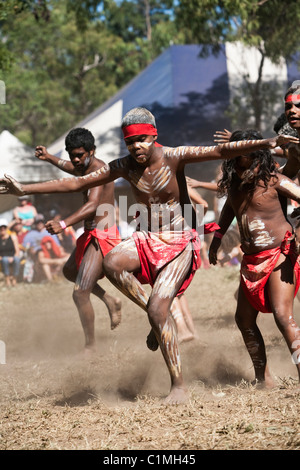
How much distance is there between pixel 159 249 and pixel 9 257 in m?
9.40

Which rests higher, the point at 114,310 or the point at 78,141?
the point at 78,141

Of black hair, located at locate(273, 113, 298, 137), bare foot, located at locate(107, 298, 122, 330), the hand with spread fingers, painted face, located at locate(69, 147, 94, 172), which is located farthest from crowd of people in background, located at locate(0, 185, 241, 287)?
the hand with spread fingers

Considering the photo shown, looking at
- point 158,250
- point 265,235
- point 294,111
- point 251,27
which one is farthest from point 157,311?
point 251,27

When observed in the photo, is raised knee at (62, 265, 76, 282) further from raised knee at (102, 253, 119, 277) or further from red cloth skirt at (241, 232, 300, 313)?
red cloth skirt at (241, 232, 300, 313)

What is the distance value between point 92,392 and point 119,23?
41.1 m

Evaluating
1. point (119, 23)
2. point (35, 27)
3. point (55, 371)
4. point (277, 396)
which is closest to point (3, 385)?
point (55, 371)

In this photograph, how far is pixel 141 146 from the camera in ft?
15.6

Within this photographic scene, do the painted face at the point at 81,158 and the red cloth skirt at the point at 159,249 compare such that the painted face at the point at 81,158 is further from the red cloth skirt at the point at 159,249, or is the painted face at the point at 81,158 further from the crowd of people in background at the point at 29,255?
the crowd of people in background at the point at 29,255

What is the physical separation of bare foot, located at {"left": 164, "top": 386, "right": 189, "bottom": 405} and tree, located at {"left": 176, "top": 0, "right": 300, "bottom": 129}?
9940mm

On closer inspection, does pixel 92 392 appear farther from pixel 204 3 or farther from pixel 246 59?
pixel 246 59

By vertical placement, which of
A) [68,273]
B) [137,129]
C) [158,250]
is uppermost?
[137,129]

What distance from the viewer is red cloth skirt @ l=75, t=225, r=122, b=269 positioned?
266 inches

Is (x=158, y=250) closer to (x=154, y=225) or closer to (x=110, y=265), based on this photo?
(x=154, y=225)

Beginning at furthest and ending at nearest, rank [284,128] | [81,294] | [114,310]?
[114,310] → [81,294] → [284,128]
